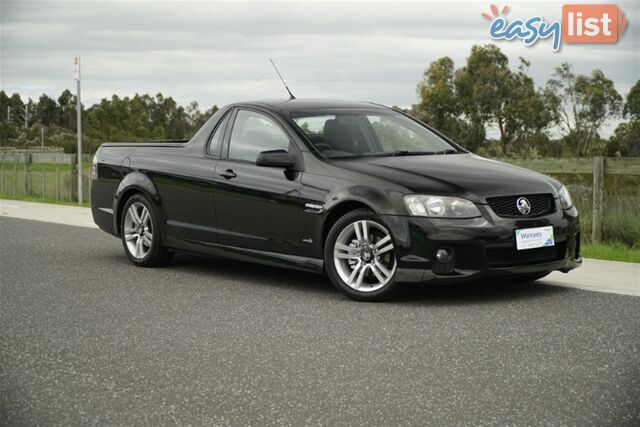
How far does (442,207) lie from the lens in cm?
787

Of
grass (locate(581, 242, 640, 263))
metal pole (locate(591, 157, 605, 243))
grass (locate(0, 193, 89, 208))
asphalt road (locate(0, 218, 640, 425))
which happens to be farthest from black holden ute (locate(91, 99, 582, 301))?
grass (locate(0, 193, 89, 208))

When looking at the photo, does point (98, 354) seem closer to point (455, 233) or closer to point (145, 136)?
point (455, 233)

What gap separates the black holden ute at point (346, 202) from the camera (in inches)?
311

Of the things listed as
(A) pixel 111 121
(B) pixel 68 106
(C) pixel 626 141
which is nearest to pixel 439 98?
(C) pixel 626 141

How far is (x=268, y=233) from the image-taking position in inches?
351

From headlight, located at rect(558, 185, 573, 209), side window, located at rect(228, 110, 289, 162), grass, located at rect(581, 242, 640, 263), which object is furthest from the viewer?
grass, located at rect(581, 242, 640, 263)

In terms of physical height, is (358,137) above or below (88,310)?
above

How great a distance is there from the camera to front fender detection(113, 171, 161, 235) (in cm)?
1017

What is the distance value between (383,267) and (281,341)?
5.35 feet

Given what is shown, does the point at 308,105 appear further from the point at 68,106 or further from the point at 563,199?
the point at 68,106

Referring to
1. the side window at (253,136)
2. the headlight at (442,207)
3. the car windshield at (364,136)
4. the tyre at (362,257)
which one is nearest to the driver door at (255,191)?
the side window at (253,136)

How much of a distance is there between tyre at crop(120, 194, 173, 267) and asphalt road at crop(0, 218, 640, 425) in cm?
49

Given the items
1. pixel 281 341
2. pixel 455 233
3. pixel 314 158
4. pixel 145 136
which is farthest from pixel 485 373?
pixel 145 136

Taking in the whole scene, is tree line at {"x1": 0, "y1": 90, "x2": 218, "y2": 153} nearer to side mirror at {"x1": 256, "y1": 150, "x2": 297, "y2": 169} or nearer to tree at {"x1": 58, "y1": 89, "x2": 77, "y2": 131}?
tree at {"x1": 58, "y1": 89, "x2": 77, "y2": 131}
